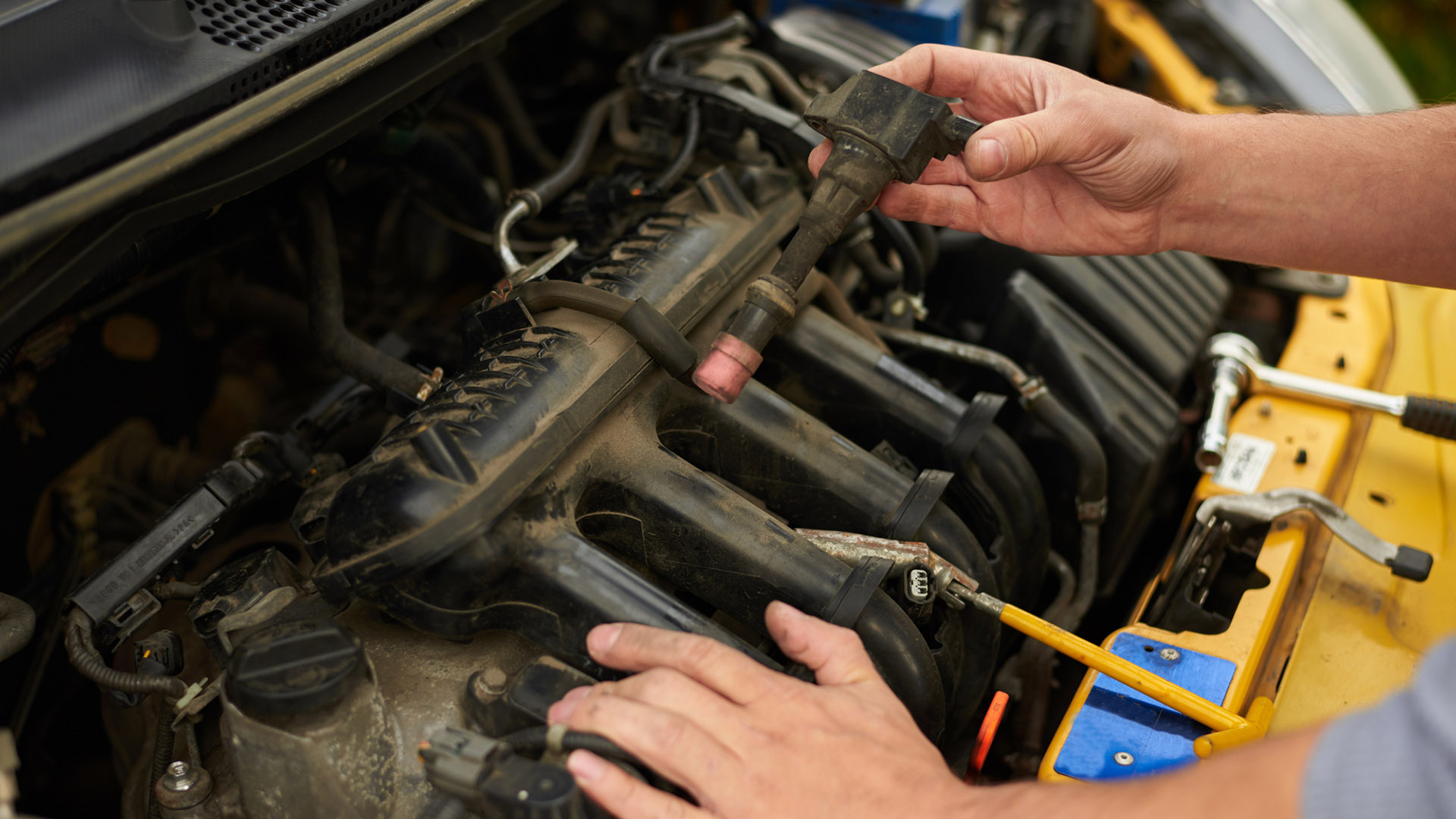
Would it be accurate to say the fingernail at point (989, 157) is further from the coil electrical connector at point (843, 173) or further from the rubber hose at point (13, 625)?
the rubber hose at point (13, 625)

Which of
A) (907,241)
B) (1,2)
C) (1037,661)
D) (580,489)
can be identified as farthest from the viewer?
(907,241)

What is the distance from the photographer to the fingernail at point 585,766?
0.71 meters

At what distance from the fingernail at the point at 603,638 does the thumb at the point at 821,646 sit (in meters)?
0.14

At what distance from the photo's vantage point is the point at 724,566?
0.91 m

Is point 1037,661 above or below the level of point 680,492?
above

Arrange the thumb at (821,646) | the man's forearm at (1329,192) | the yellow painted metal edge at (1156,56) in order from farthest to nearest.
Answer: the yellow painted metal edge at (1156,56), the man's forearm at (1329,192), the thumb at (821,646)

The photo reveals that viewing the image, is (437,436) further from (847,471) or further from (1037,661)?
(1037,661)

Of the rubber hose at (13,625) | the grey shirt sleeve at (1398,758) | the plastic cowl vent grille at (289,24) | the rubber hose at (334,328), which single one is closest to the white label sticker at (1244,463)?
the grey shirt sleeve at (1398,758)

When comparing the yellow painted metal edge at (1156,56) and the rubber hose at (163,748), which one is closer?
the rubber hose at (163,748)

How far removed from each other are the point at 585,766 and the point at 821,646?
0.72 ft

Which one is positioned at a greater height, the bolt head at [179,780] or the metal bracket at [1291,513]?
the metal bracket at [1291,513]

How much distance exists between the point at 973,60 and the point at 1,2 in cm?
95

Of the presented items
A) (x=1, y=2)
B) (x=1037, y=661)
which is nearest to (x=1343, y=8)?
(x=1037, y=661)

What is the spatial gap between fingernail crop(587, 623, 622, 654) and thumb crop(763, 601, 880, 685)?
14 cm
